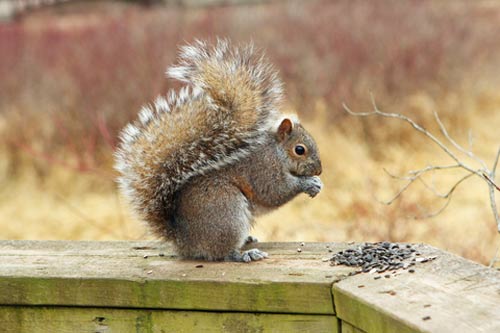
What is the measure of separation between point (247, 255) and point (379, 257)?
0.34 metres

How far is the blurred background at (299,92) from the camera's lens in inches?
255

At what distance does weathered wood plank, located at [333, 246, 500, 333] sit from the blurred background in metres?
3.55

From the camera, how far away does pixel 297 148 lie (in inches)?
109

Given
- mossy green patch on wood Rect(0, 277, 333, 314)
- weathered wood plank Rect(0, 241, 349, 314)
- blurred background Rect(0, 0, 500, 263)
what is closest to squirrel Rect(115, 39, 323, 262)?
weathered wood plank Rect(0, 241, 349, 314)

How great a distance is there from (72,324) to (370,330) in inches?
31.2

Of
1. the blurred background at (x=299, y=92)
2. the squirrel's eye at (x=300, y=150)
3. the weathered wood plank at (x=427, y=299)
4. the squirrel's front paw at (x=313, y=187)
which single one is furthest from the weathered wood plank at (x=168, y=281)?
the blurred background at (x=299, y=92)

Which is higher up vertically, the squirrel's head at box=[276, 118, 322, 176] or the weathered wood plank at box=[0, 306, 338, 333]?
the squirrel's head at box=[276, 118, 322, 176]

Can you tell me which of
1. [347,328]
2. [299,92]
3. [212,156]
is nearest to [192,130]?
[212,156]

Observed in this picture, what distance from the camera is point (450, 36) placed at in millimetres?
8359

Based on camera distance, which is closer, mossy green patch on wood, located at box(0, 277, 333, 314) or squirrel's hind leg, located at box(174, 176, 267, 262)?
mossy green patch on wood, located at box(0, 277, 333, 314)

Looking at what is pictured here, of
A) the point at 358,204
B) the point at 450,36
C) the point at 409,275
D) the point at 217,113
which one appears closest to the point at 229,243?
the point at 217,113

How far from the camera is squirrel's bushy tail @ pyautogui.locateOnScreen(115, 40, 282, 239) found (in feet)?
8.37

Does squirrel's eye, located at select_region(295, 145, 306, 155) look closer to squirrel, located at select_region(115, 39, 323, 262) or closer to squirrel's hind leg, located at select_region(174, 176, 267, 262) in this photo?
squirrel, located at select_region(115, 39, 323, 262)

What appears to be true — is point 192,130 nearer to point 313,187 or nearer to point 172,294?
point 313,187
